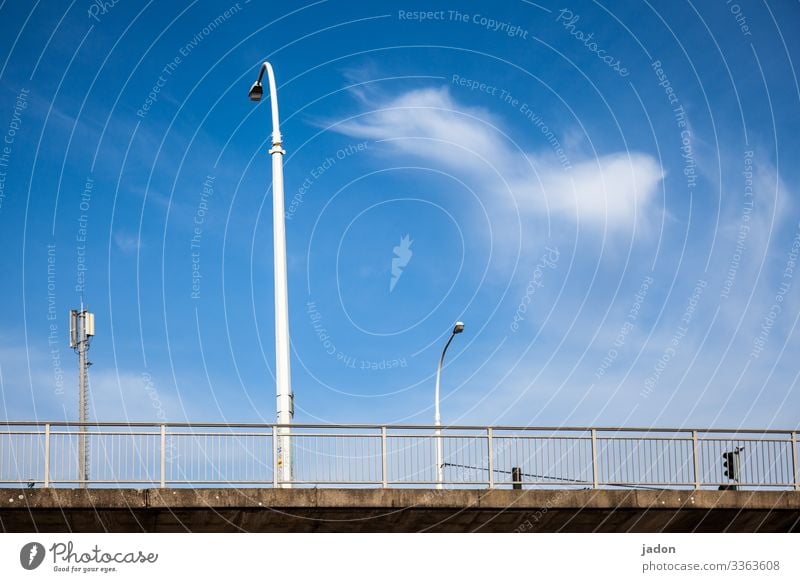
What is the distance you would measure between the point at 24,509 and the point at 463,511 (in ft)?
25.7

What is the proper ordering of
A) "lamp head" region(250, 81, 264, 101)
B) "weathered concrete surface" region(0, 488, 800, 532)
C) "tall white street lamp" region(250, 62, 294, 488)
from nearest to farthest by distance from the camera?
1. "weathered concrete surface" region(0, 488, 800, 532)
2. "tall white street lamp" region(250, 62, 294, 488)
3. "lamp head" region(250, 81, 264, 101)

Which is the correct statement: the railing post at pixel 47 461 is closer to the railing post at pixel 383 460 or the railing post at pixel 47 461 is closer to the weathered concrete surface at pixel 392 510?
the weathered concrete surface at pixel 392 510

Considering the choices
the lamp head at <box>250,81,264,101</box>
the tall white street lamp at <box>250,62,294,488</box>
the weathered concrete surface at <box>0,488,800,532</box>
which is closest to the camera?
the weathered concrete surface at <box>0,488,800,532</box>

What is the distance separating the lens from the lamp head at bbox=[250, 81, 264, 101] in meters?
27.8

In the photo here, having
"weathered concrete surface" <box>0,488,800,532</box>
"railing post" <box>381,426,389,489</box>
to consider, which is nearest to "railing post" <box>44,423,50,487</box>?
"weathered concrete surface" <box>0,488,800,532</box>

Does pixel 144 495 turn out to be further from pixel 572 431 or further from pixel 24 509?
pixel 572 431

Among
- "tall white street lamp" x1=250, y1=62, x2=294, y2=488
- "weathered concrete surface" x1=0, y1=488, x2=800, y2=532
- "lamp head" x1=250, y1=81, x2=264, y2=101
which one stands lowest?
"weathered concrete surface" x1=0, y1=488, x2=800, y2=532

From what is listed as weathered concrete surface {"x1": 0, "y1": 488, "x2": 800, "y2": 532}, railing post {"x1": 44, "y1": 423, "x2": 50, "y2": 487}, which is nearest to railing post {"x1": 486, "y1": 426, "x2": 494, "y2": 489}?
weathered concrete surface {"x1": 0, "y1": 488, "x2": 800, "y2": 532}

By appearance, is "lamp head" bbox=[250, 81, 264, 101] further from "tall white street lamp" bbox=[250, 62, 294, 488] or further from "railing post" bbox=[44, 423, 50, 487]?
"railing post" bbox=[44, 423, 50, 487]

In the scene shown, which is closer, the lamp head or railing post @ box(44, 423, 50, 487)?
railing post @ box(44, 423, 50, 487)

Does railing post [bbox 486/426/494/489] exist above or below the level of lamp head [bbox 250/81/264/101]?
below

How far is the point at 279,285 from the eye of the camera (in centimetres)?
2580

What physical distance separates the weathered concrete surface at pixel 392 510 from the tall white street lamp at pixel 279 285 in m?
1.10
